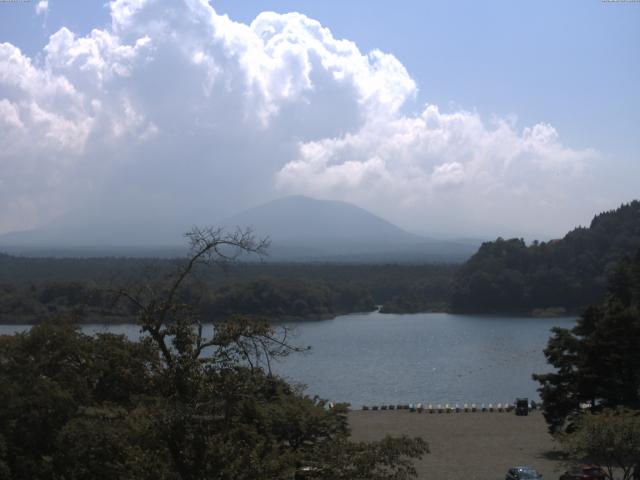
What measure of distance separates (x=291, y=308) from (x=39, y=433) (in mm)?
46217

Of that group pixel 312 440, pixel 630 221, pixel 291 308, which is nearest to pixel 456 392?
pixel 312 440

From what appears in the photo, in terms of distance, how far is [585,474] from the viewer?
11602 millimetres

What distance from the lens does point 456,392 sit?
2686 cm

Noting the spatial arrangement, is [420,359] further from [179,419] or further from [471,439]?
[179,419]

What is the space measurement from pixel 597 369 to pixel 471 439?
3.24 m

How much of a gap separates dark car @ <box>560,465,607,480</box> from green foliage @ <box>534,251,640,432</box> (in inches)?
108

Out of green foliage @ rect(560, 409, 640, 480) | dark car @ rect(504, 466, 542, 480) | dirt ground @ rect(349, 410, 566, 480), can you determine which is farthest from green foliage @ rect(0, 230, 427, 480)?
dirt ground @ rect(349, 410, 566, 480)

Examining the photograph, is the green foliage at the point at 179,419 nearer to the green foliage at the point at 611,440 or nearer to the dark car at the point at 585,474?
the green foliage at the point at 611,440

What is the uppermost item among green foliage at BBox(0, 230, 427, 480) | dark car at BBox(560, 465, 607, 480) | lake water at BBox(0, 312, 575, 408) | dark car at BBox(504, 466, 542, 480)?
green foliage at BBox(0, 230, 427, 480)

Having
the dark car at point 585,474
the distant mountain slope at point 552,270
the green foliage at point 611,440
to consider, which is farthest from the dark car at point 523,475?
the distant mountain slope at point 552,270

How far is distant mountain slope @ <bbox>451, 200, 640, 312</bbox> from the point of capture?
55531 millimetres

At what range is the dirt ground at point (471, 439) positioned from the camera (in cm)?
1376

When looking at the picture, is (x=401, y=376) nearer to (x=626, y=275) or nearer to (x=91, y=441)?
(x=626, y=275)

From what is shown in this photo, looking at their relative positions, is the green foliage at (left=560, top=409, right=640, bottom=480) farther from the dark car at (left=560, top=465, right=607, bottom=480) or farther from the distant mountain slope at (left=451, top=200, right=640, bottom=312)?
the distant mountain slope at (left=451, top=200, right=640, bottom=312)
